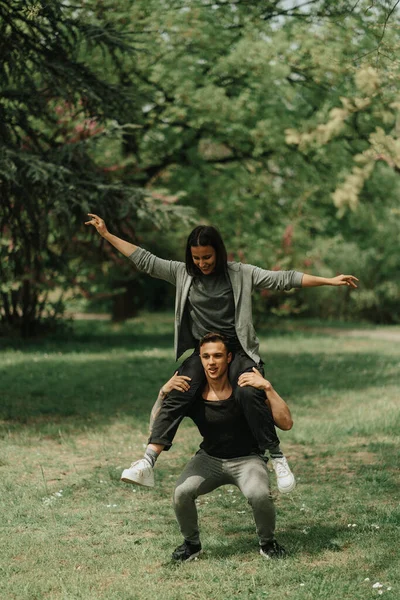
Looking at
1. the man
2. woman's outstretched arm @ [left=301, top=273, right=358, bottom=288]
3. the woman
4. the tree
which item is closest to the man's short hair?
the man

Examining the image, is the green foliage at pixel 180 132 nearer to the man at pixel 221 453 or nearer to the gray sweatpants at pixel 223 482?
the man at pixel 221 453

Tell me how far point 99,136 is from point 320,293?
1647 cm

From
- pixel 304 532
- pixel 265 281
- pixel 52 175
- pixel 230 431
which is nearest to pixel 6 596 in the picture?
pixel 230 431

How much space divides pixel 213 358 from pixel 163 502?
2.11 m

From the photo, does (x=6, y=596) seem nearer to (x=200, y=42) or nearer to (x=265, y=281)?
(x=265, y=281)

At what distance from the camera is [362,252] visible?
2733cm

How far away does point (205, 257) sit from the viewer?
538cm

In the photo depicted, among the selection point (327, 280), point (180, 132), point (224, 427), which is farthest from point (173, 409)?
point (180, 132)

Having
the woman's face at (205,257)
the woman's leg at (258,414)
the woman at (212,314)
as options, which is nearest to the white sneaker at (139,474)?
the woman at (212,314)

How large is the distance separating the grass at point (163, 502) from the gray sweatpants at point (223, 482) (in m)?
0.24

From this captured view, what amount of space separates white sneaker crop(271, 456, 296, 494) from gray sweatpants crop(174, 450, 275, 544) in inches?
3.8

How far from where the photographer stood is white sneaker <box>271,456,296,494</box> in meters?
4.99

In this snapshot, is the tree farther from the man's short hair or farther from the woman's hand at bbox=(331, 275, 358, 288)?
the woman's hand at bbox=(331, 275, 358, 288)

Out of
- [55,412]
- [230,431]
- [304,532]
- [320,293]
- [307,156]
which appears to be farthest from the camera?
[320,293]
